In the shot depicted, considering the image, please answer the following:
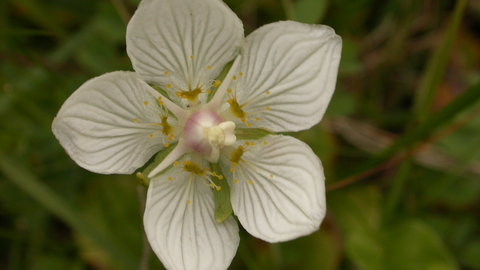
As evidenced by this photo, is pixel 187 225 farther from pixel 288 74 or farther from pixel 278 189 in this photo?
pixel 288 74

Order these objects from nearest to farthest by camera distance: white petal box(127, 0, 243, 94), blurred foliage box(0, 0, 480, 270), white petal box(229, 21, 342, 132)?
white petal box(127, 0, 243, 94), white petal box(229, 21, 342, 132), blurred foliage box(0, 0, 480, 270)

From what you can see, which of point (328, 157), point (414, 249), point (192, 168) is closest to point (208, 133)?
point (192, 168)

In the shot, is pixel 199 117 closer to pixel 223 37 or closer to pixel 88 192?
pixel 223 37

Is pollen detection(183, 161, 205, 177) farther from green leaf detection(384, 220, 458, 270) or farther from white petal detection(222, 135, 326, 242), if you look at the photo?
green leaf detection(384, 220, 458, 270)

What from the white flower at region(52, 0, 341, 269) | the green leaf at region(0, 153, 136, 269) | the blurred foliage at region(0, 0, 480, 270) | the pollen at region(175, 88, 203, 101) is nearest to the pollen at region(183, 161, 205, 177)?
the white flower at region(52, 0, 341, 269)

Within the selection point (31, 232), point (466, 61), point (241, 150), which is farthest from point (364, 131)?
point (31, 232)

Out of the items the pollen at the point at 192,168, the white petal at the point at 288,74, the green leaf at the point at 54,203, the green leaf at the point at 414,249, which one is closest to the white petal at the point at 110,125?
the pollen at the point at 192,168

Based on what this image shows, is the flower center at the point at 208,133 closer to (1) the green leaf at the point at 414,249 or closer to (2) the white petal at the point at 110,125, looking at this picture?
(2) the white petal at the point at 110,125
